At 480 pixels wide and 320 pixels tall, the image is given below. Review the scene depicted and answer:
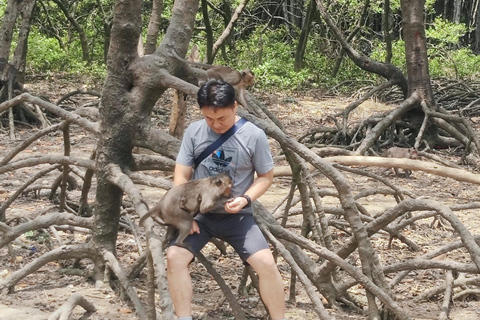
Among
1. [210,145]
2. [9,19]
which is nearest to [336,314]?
[210,145]

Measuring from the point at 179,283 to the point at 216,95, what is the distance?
82cm

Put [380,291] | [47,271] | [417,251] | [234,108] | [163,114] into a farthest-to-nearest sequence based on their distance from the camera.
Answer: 1. [163,114]
2. [417,251]
3. [47,271]
4. [380,291]
5. [234,108]

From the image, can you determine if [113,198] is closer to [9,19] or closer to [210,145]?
[210,145]

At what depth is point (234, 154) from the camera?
3088 mm

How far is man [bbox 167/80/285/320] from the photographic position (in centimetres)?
298

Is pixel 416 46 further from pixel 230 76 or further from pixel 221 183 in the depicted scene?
pixel 221 183

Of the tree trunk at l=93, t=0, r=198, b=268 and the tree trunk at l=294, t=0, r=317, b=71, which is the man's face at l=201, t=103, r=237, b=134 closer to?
the tree trunk at l=93, t=0, r=198, b=268

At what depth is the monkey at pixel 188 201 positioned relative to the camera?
2.94 m

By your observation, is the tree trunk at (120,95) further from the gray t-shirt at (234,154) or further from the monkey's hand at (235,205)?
the monkey's hand at (235,205)

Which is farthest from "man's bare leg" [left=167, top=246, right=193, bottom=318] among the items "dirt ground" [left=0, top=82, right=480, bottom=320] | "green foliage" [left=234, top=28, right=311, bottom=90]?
"green foliage" [left=234, top=28, right=311, bottom=90]

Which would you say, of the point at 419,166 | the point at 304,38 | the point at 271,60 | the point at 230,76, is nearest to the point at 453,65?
the point at 304,38

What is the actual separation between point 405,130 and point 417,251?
3802 millimetres

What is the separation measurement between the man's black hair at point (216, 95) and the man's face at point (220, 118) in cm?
2

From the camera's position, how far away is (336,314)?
153 inches
